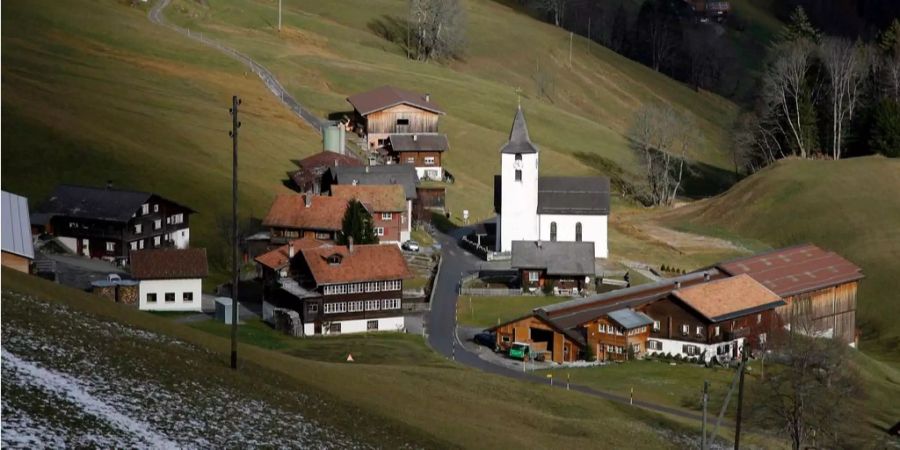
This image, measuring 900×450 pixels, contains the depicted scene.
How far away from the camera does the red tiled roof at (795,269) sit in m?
102

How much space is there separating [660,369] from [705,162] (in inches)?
3776

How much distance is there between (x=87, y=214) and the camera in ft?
325

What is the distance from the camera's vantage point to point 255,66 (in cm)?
16688

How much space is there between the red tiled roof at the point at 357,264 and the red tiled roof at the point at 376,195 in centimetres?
1776

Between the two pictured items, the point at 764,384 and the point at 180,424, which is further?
the point at 764,384

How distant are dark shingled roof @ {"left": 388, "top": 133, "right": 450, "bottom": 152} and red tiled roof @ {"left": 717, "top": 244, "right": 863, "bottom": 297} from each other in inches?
1628

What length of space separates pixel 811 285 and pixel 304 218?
1361 inches

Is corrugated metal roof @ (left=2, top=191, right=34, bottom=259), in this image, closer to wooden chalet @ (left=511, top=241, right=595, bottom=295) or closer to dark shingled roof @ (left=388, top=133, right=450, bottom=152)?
wooden chalet @ (left=511, top=241, right=595, bottom=295)

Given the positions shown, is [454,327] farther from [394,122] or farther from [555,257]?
[394,122]

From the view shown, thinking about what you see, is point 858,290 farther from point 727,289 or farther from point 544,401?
point 544,401

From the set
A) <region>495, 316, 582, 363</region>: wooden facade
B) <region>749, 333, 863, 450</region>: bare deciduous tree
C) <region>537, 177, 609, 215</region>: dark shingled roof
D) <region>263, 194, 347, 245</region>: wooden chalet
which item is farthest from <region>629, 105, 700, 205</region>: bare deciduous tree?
<region>749, 333, 863, 450</region>: bare deciduous tree

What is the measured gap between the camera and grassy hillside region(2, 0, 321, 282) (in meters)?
109

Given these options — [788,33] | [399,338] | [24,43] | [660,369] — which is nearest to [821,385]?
[660,369]

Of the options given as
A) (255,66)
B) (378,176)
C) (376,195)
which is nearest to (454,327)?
(376,195)
